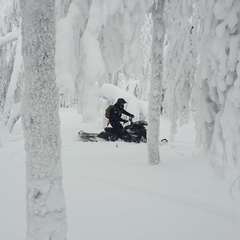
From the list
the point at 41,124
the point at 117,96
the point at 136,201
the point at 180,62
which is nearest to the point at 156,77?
the point at 180,62

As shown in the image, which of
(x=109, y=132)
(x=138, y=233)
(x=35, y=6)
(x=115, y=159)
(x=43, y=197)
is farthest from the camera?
(x=109, y=132)

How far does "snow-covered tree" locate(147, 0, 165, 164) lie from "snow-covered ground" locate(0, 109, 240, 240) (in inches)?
18.7

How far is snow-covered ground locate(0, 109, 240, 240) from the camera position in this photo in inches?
157

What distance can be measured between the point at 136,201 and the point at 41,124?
2.70m

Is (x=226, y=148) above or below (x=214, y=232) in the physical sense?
above

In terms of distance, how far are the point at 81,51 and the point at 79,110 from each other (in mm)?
633

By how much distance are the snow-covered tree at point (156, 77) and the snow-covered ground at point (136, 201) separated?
475mm

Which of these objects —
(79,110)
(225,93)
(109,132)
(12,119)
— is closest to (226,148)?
(225,93)

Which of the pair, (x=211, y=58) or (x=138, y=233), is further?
(x=138, y=233)

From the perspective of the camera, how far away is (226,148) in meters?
2.79

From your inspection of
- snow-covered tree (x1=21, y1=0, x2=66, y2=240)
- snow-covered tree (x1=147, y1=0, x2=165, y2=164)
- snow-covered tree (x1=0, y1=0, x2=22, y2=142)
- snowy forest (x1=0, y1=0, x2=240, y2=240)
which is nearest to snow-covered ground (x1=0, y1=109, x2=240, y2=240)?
snow-covered tree (x1=147, y1=0, x2=165, y2=164)

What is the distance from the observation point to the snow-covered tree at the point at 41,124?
271cm

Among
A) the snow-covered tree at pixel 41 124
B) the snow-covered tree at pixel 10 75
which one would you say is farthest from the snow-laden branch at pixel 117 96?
the snow-covered tree at pixel 41 124

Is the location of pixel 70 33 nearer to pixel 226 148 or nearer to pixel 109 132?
pixel 226 148
